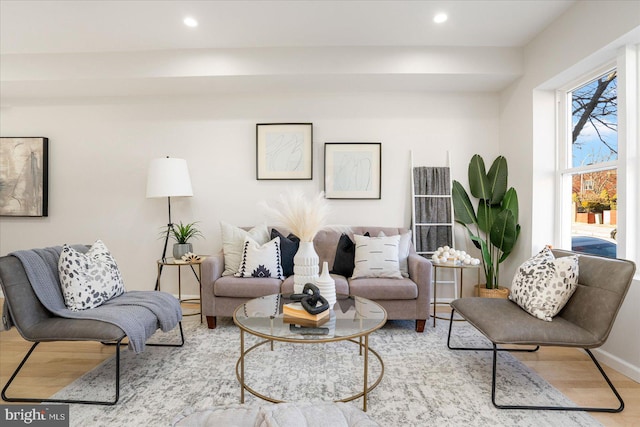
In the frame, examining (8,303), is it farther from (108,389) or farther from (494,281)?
(494,281)

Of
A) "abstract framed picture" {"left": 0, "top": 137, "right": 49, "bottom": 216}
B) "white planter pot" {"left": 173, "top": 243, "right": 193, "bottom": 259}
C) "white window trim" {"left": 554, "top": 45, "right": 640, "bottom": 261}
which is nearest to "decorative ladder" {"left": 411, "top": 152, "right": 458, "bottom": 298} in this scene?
"white window trim" {"left": 554, "top": 45, "right": 640, "bottom": 261}

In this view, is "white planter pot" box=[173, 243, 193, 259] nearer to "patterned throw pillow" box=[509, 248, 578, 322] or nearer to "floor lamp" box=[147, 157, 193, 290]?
"floor lamp" box=[147, 157, 193, 290]

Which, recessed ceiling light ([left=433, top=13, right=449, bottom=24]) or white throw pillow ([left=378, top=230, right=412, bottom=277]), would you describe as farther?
white throw pillow ([left=378, top=230, right=412, bottom=277])

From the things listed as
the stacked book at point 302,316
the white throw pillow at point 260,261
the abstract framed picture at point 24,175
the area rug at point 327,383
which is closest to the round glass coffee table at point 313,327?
the stacked book at point 302,316

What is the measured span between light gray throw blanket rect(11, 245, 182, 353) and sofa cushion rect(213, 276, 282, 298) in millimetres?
590

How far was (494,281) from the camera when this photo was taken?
3.46m

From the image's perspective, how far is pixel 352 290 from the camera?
2.82 meters

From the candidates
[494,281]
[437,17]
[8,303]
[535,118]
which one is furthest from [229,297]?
[535,118]

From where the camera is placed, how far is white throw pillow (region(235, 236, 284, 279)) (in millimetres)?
2984

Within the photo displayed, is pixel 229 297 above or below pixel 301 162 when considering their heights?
below

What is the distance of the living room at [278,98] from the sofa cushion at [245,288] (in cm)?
91

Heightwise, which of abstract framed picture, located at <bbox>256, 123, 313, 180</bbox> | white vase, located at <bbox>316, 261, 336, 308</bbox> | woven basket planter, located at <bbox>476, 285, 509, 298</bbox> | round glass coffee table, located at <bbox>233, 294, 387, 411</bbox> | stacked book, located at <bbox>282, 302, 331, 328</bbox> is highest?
abstract framed picture, located at <bbox>256, 123, 313, 180</bbox>

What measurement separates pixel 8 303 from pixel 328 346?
201 centimetres

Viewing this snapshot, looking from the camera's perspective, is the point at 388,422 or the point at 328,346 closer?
the point at 388,422
